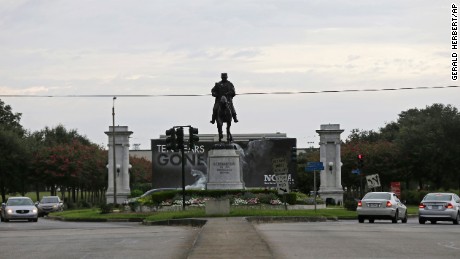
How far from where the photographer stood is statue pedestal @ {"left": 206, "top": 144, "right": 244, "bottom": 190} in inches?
2055

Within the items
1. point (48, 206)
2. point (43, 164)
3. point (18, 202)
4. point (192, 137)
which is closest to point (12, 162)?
point (43, 164)

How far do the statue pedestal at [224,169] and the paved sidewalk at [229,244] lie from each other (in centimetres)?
2192

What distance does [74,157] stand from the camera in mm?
91938

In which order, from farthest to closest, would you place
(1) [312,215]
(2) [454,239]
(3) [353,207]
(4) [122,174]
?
(4) [122,174], (3) [353,207], (1) [312,215], (2) [454,239]

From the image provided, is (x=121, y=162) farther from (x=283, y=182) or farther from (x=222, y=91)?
(x=283, y=182)

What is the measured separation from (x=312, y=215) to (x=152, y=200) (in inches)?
569

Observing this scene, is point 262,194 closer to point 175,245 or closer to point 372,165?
point 175,245

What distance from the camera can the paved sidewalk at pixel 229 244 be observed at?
2028 centimetres

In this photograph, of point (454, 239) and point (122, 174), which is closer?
point (454, 239)

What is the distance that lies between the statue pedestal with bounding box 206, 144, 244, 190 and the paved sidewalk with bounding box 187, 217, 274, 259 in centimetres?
2192

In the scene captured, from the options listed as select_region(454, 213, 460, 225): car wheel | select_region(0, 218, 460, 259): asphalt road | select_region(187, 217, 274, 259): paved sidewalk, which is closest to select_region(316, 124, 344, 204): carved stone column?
select_region(454, 213, 460, 225): car wheel

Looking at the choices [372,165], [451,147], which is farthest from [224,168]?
[372,165]

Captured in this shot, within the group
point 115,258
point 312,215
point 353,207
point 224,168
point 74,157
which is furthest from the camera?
point 74,157

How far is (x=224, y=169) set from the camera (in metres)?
52.7
